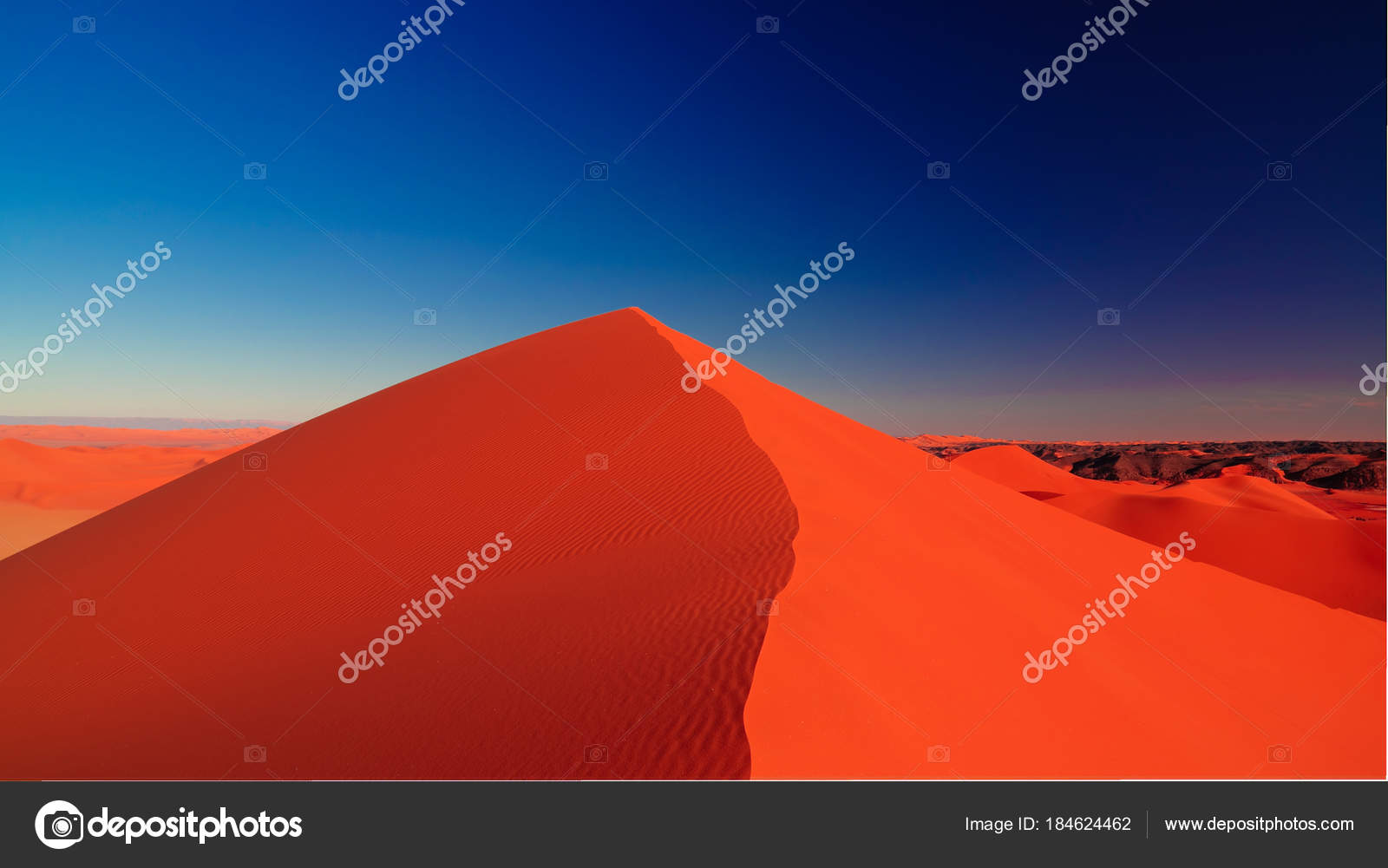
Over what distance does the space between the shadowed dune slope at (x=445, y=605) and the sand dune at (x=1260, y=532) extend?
19.5 meters

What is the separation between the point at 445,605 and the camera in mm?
8594

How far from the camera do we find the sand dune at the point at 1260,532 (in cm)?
2014

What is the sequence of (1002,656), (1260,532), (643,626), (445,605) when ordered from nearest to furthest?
(643,626)
(1002,656)
(445,605)
(1260,532)

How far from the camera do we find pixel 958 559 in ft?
33.0

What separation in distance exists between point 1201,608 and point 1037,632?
24.1 ft

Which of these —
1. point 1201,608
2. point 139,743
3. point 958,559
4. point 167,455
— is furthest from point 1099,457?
point 167,455

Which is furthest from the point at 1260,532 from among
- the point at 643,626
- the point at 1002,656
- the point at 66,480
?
the point at 66,480

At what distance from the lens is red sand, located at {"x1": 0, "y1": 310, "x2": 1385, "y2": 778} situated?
5754 mm
